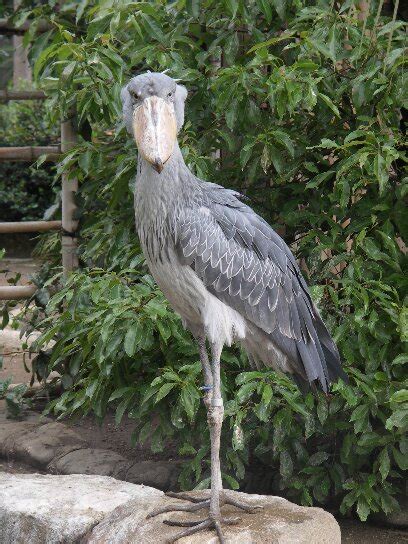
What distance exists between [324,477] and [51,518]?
56.4 inches

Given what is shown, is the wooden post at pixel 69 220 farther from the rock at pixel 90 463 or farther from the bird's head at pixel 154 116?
the bird's head at pixel 154 116

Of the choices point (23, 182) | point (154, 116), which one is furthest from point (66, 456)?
point (23, 182)

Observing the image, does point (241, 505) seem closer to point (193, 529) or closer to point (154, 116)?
point (193, 529)

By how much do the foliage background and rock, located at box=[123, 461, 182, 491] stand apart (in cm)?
16

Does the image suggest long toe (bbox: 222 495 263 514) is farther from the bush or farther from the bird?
the bush

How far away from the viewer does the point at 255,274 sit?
3.62 metres

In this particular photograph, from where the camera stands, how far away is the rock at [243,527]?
130 inches

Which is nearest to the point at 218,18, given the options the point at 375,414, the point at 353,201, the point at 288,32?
the point at 288,32

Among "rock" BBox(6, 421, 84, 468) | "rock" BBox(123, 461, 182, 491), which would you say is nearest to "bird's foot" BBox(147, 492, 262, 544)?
"rock" BBox(123, 461, 182, 491)

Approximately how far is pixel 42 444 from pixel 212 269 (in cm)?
234

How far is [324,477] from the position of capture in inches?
177

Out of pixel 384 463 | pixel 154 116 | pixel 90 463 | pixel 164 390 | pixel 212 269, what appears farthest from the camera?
pixel 90 463

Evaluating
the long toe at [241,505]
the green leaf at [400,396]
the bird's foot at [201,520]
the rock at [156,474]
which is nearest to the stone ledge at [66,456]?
the rock at [156,474]

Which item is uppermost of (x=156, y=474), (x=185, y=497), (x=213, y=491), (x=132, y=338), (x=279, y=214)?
(x=279, y=214)
